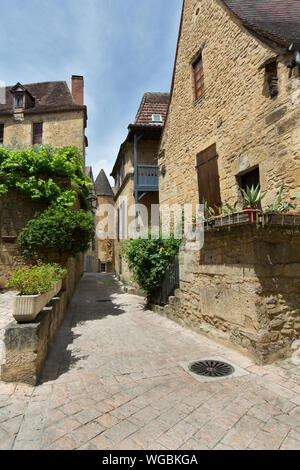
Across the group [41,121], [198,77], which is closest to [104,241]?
[41,121]

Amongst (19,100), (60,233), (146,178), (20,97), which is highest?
(20,97)

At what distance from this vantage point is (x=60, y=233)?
7105 mm

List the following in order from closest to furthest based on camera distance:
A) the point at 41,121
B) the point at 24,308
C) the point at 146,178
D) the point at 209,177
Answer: the point at 24,308 < the point at 209,177 < the point at 146,178 < the point at 41,121

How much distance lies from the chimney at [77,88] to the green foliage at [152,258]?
11988 millimetres

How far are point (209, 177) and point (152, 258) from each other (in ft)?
9.67

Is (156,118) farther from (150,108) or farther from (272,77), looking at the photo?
(272,77)

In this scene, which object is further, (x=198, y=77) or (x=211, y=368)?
(x=198, y=77)

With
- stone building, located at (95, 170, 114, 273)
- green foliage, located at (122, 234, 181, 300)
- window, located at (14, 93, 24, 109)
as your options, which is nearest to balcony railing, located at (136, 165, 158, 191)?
green foliage, located at (122, 234, 181, 300)

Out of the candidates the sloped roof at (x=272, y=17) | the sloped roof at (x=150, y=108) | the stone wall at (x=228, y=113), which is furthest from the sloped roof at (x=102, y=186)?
the sloped roof at (x=272, y=17)

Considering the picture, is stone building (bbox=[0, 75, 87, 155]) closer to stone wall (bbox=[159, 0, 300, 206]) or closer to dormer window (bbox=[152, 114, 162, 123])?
dormer window (bbox=[152, 114, 162, 123])

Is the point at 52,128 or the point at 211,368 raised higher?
the point at 52,128

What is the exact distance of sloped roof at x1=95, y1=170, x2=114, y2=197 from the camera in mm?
26641

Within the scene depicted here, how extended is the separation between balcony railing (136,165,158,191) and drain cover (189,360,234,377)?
9397mm
